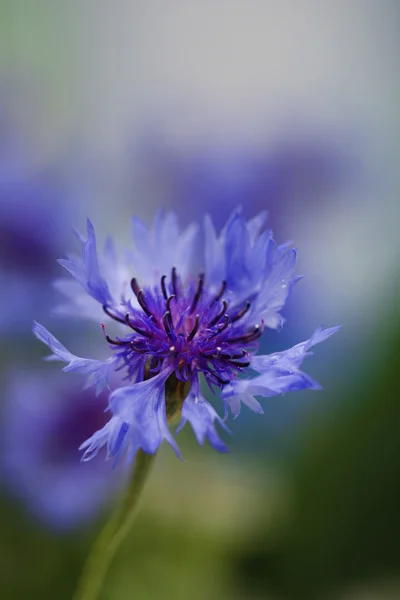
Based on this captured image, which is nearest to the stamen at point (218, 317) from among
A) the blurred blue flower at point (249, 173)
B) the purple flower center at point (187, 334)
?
the purple flower center at point (187, 334)

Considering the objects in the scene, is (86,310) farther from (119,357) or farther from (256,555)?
(256,555)

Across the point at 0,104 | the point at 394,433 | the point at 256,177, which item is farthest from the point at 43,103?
the point at 394,433

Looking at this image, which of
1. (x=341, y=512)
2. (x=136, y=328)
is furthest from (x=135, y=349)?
(x=341, y=512)

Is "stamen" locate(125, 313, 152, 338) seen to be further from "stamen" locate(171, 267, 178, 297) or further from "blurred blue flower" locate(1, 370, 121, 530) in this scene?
"blurred blue flower" locate(1, 370, 121, 530)

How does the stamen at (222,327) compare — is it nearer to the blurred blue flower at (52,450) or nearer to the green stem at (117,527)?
the green stem at (117,527)

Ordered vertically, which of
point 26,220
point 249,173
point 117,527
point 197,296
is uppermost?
point 249,173

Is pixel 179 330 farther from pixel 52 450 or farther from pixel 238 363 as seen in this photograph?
Answer: pixel 52 450

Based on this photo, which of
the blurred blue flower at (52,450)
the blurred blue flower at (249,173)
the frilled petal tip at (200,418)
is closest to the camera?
the frilled petal tip at (200,418)
